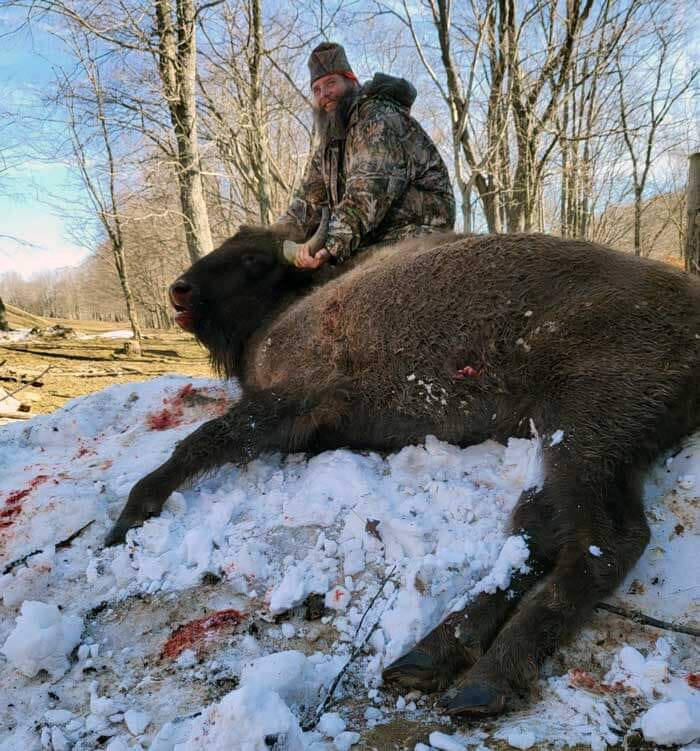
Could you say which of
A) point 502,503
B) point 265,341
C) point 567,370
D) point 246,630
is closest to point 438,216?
point 265,341

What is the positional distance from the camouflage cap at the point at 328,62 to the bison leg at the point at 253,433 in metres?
2.78

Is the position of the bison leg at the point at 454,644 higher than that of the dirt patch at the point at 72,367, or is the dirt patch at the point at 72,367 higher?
the dirt patch at the point at 72,367

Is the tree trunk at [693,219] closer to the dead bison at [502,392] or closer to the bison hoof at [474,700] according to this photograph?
the dead bison at [502,392]

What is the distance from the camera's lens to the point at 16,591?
6.93 feet

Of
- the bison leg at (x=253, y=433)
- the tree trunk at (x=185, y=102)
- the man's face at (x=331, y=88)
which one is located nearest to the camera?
the bison leg at (x=253, y=433)

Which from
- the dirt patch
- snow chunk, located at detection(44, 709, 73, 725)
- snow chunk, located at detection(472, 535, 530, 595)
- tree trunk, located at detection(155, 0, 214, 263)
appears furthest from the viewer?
tree trunk, located at detection(155, 0, 214, 263)

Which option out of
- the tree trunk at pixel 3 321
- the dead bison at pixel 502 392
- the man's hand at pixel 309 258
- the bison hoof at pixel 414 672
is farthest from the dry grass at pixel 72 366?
the bison hoof at pixel 414 672

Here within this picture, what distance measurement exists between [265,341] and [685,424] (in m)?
2.36

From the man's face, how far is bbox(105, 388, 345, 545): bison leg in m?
2.54

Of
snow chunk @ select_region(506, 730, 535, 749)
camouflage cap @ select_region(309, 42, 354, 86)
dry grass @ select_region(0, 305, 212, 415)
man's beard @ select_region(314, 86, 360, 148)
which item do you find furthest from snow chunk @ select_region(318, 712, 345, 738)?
dry grass @ select_region(0, 305, 212, 415)

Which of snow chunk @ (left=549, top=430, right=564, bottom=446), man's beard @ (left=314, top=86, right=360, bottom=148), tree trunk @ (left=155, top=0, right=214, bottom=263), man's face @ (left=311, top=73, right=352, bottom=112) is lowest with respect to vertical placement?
snow chunk @ (left=549, top=430, right=564, bottom=446)

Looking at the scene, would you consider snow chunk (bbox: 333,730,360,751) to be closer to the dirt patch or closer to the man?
the man

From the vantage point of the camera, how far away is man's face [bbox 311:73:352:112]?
13.7ft

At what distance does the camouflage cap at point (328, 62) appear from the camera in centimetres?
423
